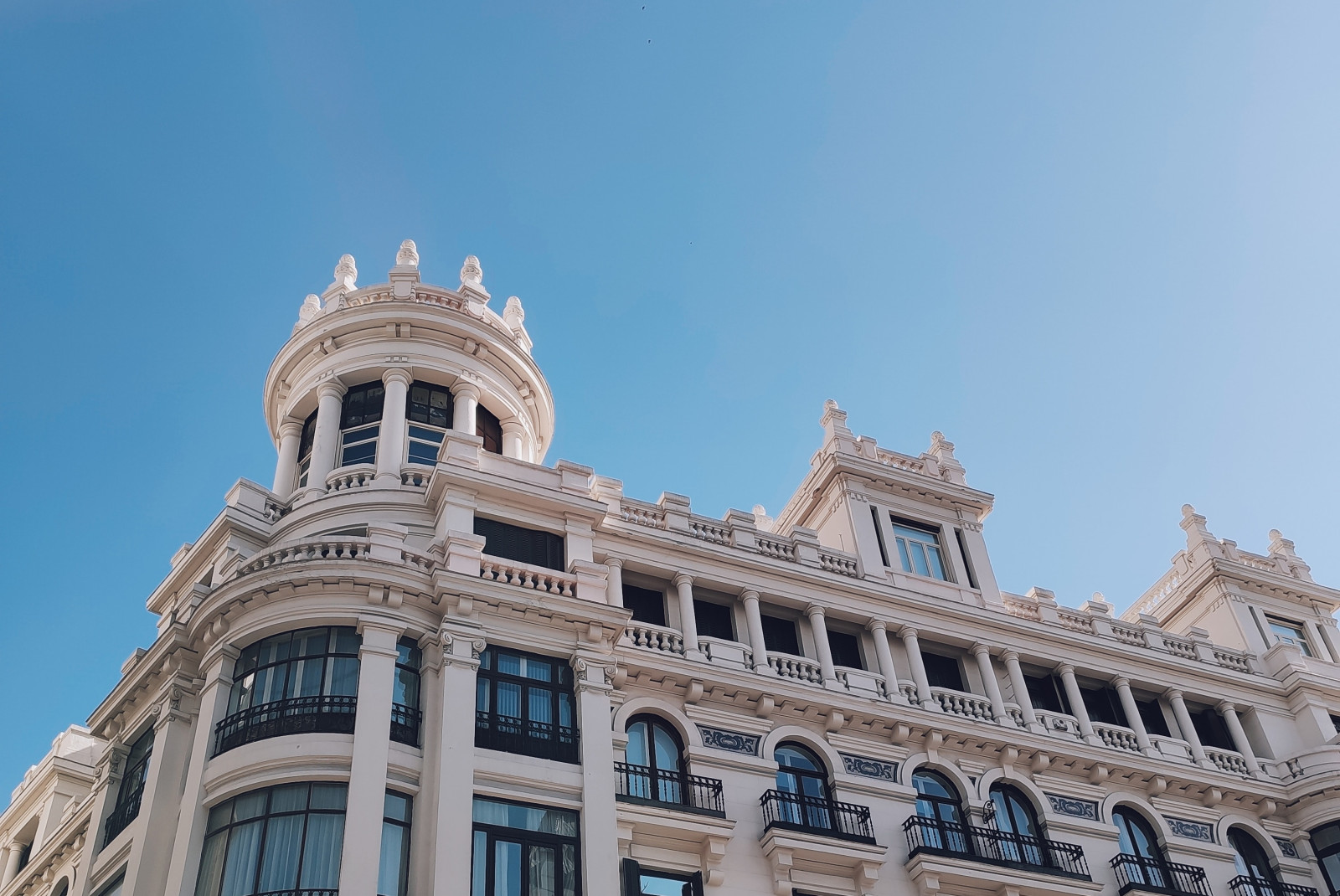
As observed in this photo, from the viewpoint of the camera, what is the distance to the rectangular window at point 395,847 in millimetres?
23281

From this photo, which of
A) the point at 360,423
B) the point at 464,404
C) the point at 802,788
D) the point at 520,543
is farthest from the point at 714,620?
the point at 360,423

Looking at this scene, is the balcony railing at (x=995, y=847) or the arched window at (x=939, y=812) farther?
the arched window at (x=939, y=812)

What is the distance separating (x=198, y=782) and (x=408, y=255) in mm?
18393

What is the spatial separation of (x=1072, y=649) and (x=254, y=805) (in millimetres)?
21632

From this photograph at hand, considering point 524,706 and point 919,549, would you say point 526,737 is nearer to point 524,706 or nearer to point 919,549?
point 524,706

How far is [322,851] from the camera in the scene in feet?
76.1

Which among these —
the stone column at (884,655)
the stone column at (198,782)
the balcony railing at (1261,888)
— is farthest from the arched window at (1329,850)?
the stone column at (198,782)

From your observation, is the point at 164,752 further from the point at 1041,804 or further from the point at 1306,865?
the point at 1306,865

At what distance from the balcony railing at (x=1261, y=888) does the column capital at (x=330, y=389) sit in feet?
83.1

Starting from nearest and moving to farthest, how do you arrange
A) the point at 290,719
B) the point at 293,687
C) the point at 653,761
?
the point at 290,719 → the point at 293,687 → the point at 653,761

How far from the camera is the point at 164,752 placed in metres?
26.9

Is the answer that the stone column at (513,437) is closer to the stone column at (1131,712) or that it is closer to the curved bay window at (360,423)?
the curved bay window at (360,423)

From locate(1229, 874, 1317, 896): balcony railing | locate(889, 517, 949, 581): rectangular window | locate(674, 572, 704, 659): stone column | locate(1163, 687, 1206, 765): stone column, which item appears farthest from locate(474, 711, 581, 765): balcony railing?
locate(1163, 687, 1206, 765): stone column

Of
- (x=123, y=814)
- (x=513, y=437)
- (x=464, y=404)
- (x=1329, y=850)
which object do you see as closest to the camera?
(x=123, y=814)
